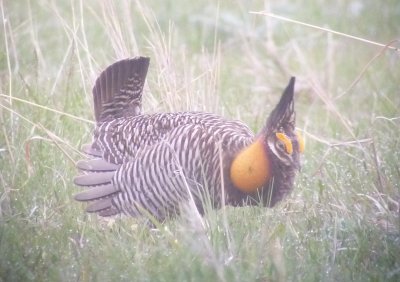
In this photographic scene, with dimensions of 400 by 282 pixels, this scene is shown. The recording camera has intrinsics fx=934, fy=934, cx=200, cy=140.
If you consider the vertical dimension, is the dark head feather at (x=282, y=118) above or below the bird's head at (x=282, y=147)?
above

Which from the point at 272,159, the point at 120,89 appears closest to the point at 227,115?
the point at 120,89

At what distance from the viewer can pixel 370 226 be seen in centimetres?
434

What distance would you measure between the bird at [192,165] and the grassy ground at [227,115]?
0.12 metres

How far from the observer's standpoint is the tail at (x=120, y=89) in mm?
5379

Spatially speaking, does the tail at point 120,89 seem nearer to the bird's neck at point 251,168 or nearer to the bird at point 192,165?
the bird at point 192,165

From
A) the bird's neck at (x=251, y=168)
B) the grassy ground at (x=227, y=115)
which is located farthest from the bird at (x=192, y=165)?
the grassy ground at (x=227, y=115)

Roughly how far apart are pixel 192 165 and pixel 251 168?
298 mm

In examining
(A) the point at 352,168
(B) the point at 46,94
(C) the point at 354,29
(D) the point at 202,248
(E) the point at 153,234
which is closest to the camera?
(D) the point at 202,248

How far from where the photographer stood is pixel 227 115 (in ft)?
20.5

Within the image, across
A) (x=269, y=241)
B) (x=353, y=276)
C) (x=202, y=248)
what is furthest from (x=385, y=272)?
(x=202, y=248)

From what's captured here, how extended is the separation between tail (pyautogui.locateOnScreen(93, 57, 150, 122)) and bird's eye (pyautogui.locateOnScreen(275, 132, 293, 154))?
1042 mm

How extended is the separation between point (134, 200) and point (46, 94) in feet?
5.27

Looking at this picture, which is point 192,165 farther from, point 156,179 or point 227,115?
point 227,115

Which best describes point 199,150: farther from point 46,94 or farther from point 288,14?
point 288,14
